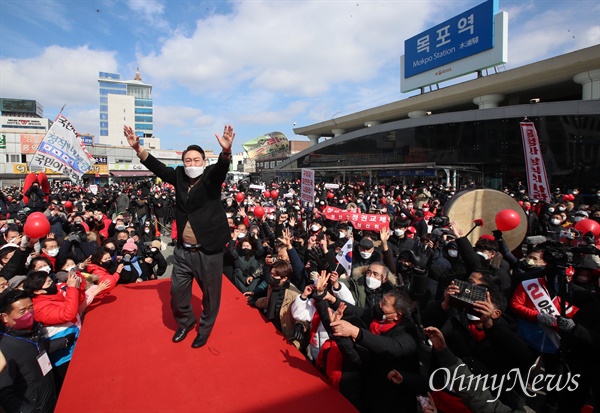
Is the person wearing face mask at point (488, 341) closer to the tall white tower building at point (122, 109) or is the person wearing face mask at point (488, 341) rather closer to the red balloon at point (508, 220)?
the red balloon at point (508, 220)

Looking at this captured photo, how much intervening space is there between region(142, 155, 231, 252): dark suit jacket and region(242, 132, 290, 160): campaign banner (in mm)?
51160

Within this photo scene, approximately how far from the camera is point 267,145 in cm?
5519

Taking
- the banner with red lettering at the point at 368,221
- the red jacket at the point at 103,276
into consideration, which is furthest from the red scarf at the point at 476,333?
the banner with red lettering at the point at 368,221

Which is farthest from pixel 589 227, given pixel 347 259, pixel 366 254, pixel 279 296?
pixel 279 296

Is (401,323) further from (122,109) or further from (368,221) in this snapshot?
(122,109)

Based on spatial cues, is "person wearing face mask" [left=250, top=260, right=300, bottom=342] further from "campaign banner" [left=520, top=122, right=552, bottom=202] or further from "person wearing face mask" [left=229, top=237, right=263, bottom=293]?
"campaign banner" [left=520, top=122, right=552, bottom=202]

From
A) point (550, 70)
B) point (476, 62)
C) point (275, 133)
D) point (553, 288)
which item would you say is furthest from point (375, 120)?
point (553, 288)

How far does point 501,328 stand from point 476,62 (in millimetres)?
22312

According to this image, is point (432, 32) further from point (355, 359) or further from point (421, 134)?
point (355, 359)

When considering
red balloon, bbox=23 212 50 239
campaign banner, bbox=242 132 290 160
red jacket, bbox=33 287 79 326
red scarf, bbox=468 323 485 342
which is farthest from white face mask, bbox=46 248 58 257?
campaign banner, bbox=242 132 290 160

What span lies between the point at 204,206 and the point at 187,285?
69 cm

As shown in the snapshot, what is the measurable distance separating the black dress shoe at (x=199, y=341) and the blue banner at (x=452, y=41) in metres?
22.9

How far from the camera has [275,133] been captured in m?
53.3

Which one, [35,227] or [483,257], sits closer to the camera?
[483,257]
